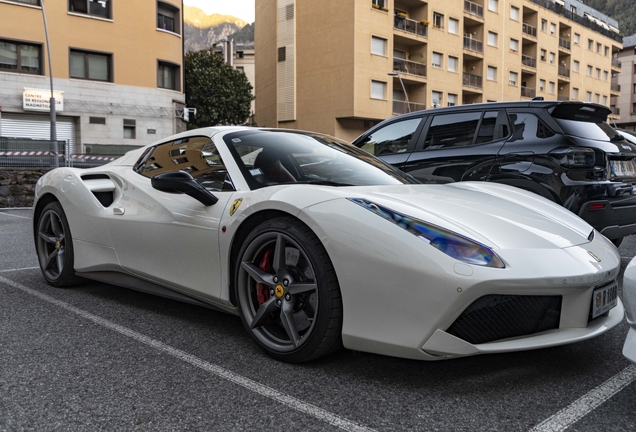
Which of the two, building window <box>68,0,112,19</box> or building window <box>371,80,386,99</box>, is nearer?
building window <box>68,0,112,19</box>

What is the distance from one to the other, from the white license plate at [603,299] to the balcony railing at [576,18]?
5169 centimetres

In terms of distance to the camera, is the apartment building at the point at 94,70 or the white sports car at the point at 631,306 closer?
the white sports car at the point at 631,306

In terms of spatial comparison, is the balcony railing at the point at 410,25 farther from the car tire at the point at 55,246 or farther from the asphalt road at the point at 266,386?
the asphalt road at the point at 266,386

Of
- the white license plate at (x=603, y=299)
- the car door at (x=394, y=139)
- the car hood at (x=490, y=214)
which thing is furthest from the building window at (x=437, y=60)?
the white license plate at (x=603, y=299)

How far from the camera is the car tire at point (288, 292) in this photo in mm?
2465

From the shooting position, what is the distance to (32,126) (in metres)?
25.8

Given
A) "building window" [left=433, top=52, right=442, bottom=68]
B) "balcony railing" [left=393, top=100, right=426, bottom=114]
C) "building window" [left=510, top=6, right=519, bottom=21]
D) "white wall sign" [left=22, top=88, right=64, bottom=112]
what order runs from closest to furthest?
"white wall sign" [left=22, top=88, right=64, bottom=112], "balcony railing" [left=393, top=100, right=426, bottom=114], "building window" [left=433, top=52, right=442, bottom=68], "building window" [left=510, top=6, right=519, bottom=21]

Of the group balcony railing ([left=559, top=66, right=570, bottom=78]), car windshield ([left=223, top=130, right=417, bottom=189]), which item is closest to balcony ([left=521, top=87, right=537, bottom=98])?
balcony railing ([left=559, top=66, right=570, bottom=78])

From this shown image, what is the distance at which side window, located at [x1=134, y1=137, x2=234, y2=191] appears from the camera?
3.21m

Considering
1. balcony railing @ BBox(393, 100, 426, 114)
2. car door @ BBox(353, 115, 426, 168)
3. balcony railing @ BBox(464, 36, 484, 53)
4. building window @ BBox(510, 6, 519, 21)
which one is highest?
building window @ BBox(510, 6, 519, 21)

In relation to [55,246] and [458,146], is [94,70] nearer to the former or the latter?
[55,246]

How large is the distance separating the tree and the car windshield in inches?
1448

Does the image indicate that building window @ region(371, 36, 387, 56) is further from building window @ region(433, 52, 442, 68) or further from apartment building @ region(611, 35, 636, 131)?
apartment building @ region(611, 35, 636, 131)

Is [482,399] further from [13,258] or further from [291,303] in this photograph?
[13,258]
